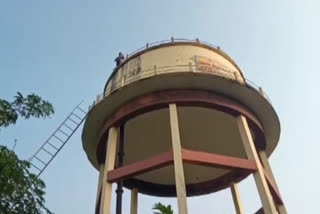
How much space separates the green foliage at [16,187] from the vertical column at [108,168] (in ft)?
23.1

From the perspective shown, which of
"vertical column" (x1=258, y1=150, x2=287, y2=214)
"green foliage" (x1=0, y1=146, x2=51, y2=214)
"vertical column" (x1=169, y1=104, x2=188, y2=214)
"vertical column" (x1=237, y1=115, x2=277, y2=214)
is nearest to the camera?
"green foliage" (x1=0, y1=146, x2=51, y2=214)

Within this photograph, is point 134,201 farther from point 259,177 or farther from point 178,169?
point 259,177

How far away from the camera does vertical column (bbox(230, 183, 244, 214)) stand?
16.1 meters

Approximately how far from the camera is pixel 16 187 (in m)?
5.62

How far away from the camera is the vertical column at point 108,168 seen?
1282 cm

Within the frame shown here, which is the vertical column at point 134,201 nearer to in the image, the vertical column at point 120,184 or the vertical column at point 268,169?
the vertical column at point 120,184

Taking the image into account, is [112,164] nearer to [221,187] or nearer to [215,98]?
[215,98]

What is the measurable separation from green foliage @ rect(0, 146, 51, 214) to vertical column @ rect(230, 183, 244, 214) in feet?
38.0

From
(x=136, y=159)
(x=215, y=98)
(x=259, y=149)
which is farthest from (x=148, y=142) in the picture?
(x=259, y=149)

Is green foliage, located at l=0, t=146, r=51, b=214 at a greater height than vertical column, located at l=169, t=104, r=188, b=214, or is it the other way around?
vertical column, located at l=169, t=104, r=188, b=214

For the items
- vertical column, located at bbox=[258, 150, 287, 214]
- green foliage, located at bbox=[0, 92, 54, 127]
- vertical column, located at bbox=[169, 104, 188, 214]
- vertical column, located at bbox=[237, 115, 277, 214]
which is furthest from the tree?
vertical column, located at bbox=[258, 150, 287, 214]

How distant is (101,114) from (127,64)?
7.97 ft

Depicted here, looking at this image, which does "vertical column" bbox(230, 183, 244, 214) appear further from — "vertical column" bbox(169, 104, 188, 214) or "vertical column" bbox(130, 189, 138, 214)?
"vertical column" bbox(169, 104, 188, 214)

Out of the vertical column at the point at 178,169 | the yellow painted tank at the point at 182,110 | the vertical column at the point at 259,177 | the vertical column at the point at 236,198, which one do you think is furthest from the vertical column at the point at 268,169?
the vertical column at the point at 178,169
